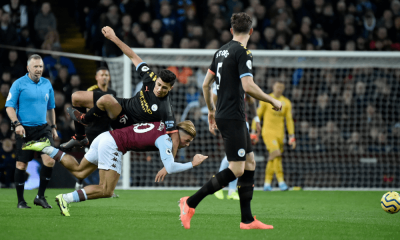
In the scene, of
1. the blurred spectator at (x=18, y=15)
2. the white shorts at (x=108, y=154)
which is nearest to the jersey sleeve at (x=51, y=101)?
the white shorts at (x=108, y=154)

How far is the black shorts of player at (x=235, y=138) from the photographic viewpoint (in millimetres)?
4387

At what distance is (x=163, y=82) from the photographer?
18.0ft

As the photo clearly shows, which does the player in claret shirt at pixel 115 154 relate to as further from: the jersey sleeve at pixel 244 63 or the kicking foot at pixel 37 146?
the jersey sleeve at pixel 244 63

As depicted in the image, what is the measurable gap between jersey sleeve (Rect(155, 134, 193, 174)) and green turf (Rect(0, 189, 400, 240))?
1.75 ft

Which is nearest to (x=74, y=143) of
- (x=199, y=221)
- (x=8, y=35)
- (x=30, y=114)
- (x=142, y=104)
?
(x=30, y=114)

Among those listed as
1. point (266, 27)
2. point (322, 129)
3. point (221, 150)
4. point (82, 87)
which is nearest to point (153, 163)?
point (221, 150)

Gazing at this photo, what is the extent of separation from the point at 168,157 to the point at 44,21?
7.56 m

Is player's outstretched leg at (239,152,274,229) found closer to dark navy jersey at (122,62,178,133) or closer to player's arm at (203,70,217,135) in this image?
player's arm at (203,70,217,135)

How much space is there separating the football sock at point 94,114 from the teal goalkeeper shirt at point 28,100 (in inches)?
25.9

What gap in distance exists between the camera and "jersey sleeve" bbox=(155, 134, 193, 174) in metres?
5.10

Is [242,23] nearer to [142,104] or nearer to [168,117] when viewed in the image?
[168,117]

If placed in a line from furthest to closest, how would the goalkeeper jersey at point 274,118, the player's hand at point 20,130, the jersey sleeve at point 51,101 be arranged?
the goalkeeper jersey at point 274,118
the jersey sleeve at point 51,101
the player's hand at point 20,130

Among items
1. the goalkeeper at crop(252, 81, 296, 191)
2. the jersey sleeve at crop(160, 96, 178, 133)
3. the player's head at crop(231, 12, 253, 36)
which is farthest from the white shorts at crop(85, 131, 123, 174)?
the goalkeeper at crop(252, 81, 296, 191)

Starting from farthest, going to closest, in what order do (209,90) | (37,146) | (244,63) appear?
(37,146)
(209,90)
(244,63)
